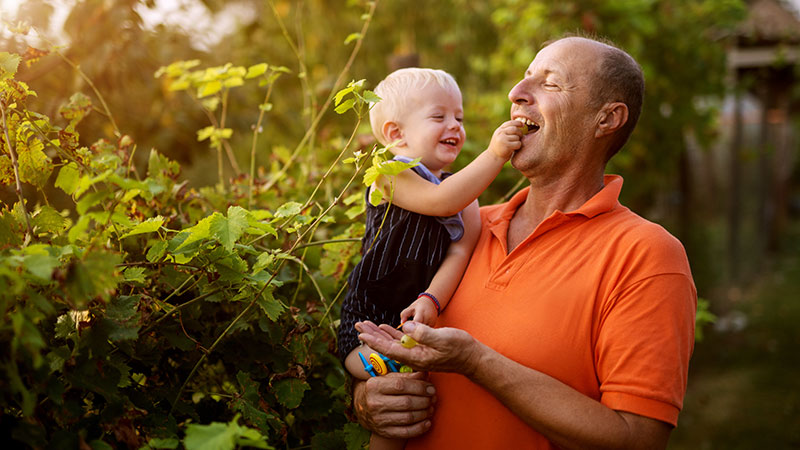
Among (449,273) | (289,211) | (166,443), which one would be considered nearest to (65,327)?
(166,443)

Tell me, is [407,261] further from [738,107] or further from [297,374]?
[738,107]

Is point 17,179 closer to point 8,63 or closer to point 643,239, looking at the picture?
point 8,63

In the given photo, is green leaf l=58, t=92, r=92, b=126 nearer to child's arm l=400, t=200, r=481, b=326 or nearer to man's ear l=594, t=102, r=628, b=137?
child's arm l=400, t=200, r=481, b=326

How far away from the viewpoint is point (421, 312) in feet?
5.79

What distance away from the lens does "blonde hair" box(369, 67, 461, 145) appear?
2012 mm

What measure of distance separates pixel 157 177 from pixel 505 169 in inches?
82.5

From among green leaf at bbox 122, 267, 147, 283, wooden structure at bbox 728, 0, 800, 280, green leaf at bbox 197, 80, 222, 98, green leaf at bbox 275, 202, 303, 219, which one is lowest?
wooden structure at bbox 728, 0, 800, 280

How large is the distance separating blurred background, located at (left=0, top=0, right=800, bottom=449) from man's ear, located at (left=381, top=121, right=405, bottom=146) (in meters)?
0.52

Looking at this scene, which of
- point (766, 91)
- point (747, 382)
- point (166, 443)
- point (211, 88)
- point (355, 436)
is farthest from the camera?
point (766, 91)

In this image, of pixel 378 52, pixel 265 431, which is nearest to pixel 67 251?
pixel 265 431

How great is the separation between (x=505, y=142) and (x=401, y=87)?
0.41 m

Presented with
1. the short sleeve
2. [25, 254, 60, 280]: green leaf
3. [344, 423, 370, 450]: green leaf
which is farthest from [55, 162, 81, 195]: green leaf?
the short sleeve

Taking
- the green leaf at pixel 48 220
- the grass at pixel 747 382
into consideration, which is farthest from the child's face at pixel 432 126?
the grass at pixel 747 382

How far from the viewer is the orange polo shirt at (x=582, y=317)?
1.56 metres
